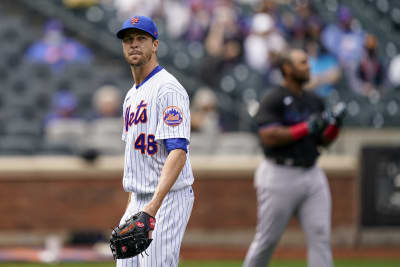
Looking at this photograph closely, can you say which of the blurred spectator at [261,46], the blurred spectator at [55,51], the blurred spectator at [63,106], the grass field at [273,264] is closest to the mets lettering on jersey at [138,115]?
the grass field at [273,264]

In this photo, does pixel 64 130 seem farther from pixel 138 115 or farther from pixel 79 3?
pixel 138 115

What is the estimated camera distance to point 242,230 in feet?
35.7

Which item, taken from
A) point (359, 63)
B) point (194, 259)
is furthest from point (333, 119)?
point (359, 63)

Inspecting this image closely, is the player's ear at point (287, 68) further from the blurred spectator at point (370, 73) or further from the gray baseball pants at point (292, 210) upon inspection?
the blurred spectator at point (370, 73)

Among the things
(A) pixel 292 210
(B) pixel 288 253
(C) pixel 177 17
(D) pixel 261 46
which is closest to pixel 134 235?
(A) pixel 292 210

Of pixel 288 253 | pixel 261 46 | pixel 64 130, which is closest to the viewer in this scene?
pixel 288 253

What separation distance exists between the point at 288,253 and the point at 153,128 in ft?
21.2

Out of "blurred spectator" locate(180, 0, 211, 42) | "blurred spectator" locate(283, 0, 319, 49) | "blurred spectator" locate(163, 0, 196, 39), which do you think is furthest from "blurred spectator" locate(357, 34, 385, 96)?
"blurred spectator" locate(163, 0, 196, 39)

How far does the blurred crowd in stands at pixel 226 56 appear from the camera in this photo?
482 inches

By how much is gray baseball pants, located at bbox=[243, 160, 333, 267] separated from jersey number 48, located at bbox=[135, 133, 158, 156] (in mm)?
2214

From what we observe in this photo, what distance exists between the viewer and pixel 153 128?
4148 mm

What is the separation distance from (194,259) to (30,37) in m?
6.24

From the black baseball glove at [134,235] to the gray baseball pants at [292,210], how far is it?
7.55ft

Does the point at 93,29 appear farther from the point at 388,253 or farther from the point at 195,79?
the point at 388,253
